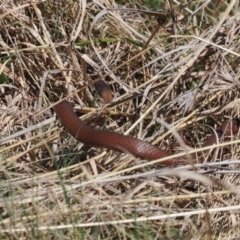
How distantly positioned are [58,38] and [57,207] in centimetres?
146

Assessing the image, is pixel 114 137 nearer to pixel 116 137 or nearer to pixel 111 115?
pixel 116 137

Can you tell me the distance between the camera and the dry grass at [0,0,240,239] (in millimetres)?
2332

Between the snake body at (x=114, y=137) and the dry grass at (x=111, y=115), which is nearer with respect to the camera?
the dry grass at (x=111, y=115)

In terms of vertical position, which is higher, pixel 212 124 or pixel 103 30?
pixel 103 30

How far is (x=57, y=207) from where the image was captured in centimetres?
233

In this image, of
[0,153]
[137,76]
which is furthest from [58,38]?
[0,153]

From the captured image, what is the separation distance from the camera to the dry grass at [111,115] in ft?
7.65

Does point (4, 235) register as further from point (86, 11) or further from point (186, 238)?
point (86, 11)

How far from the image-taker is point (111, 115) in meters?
3.20

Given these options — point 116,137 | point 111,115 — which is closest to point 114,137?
point 116,137

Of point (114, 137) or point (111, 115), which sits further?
point (111, 115)

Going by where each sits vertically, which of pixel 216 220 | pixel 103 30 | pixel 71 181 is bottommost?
pixel 216 220

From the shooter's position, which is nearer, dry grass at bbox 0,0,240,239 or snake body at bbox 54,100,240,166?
dry grass at bbox 0,0,240,239

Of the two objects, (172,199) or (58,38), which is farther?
(58,38)
